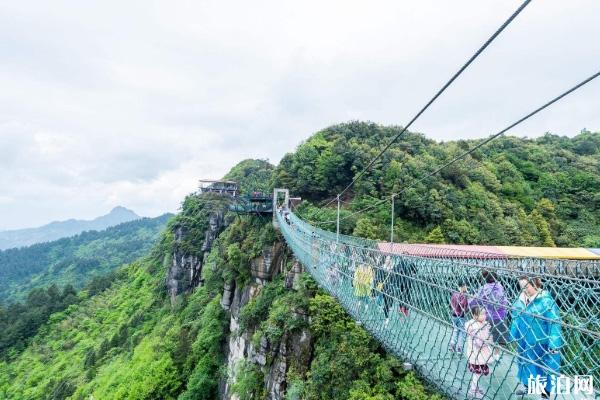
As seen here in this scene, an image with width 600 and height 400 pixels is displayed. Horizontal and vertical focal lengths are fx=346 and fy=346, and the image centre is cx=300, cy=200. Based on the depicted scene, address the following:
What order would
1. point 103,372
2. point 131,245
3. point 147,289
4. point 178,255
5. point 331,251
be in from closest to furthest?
point 331,251, point 103,372, point 178,255, point 147,289, point 131,245

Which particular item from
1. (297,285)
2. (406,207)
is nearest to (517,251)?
(406,207)

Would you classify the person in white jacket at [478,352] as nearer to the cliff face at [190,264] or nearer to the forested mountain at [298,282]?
the forested mountain at [298,282]

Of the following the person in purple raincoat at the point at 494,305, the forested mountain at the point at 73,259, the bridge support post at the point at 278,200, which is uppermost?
the bridge support post at the point at 278,200

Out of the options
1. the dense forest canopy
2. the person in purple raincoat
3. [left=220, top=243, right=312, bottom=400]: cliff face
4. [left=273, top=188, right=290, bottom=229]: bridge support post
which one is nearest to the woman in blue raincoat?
the person in purple raincoat

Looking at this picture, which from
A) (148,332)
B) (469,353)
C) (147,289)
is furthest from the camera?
(147,289)

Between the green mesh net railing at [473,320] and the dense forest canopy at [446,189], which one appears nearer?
the green mesh net railing at [473,320]

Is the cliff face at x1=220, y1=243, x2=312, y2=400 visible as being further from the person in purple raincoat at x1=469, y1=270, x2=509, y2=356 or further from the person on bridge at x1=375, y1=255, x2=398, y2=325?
the person in purple raincoat at x1=469, y1=270, x2=509, y2=356

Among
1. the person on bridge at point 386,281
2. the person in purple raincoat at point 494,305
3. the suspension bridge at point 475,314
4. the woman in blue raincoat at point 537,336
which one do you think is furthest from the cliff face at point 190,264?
the woman in blue raincoat at point 537,336

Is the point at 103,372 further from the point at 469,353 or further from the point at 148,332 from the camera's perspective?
the point at 469,353
